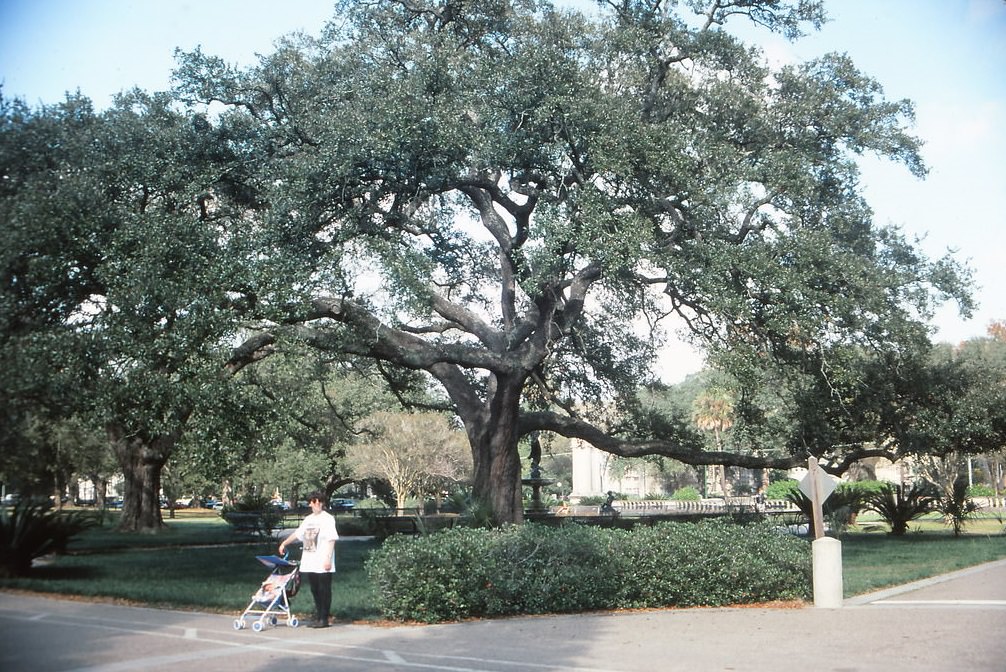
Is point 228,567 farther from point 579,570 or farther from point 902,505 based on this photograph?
point 902,505

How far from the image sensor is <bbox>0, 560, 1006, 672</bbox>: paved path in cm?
869

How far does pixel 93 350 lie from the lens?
14586mm

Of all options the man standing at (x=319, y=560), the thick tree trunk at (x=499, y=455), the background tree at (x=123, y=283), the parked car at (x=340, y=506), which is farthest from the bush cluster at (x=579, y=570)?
the parked car at (x=340, y=506)

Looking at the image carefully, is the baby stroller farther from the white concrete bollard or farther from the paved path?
the white concrete bollard

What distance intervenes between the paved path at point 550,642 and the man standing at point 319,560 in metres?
0.34

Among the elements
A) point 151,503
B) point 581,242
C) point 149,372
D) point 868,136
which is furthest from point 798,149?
point 151,503

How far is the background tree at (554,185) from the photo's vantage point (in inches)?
699

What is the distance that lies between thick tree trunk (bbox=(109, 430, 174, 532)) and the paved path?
20.2m

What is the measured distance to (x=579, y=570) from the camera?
491 inches

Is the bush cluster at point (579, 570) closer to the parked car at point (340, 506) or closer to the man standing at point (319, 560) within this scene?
the man standing at point (319, 560)

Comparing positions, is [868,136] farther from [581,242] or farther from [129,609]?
[129,609]

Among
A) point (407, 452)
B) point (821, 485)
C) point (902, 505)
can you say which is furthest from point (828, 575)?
point (407, 452)

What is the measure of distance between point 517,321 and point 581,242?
5527mm

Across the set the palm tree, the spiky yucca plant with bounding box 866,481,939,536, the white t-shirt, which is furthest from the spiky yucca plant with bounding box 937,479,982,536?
the palm tree
